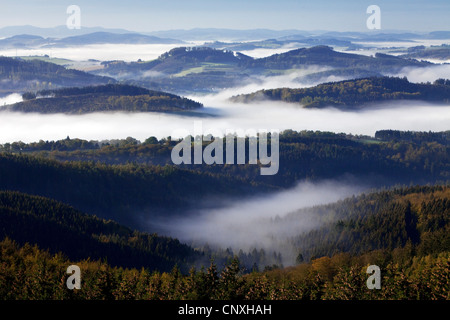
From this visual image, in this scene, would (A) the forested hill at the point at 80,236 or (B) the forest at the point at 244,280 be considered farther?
(A) the forested hill at the point at 80,236

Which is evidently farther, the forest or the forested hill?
the forested hill

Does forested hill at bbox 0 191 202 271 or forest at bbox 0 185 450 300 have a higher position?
forest at bbox 0 185 450 300

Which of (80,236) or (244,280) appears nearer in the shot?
(244,280)

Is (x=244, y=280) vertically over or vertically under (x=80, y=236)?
over

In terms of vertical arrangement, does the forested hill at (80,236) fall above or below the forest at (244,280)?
below
